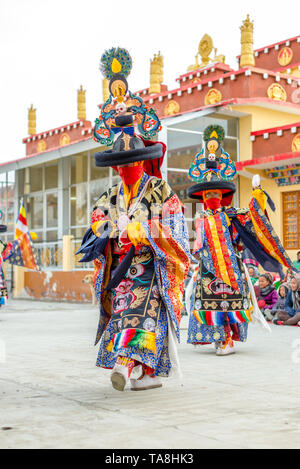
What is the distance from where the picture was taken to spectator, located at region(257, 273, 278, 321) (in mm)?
10884

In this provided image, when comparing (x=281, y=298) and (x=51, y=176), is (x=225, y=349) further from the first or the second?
(x=51, y=176)

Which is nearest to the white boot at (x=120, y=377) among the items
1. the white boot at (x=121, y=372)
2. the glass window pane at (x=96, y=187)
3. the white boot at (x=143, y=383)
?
the white boot at (x=121, y=372)

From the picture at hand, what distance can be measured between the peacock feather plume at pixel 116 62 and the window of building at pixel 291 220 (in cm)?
1004

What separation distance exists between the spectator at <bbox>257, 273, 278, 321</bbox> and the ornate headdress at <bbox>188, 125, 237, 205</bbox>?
4.02 meters

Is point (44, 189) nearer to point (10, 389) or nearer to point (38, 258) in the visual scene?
point (38, 258)

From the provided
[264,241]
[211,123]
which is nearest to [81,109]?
[211,123]

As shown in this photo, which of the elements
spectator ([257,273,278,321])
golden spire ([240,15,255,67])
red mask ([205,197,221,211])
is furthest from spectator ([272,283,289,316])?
golden spire ([240,15,255,67])

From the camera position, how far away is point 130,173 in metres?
4.73

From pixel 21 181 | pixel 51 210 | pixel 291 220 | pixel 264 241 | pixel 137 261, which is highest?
pixel 21 181

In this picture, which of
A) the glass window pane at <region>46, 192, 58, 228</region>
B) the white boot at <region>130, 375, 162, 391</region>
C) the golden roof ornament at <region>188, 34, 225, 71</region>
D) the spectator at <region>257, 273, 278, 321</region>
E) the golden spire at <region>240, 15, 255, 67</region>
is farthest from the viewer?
the glass window pane at <region>46, 192, 58, 228</region>

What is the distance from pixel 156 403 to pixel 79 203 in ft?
53.6

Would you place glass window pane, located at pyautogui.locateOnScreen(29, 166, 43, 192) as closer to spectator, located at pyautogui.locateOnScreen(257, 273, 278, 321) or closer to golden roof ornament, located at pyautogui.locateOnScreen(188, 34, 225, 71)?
golden roof ornament, located at pyautogui.locateOnScreen(188, 34, 225, 71)

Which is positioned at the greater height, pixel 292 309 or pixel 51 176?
pixel 51 176
